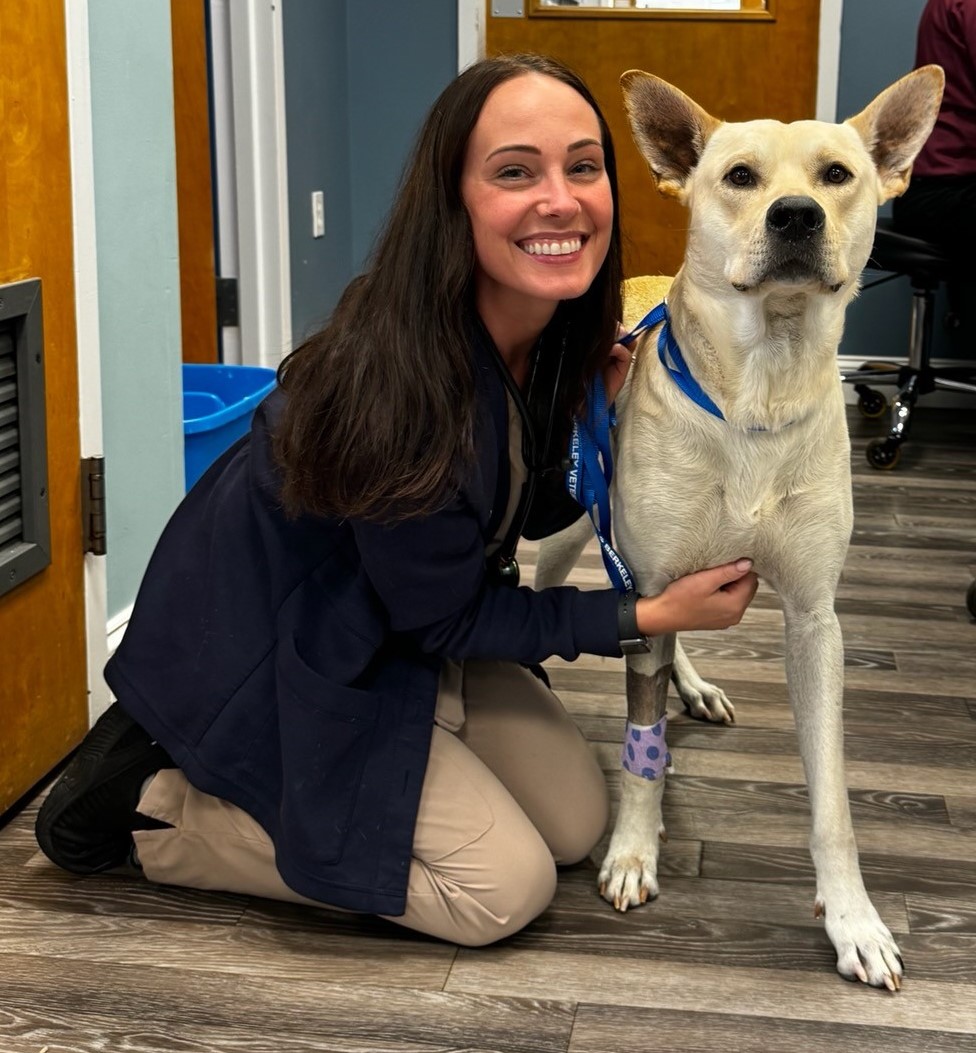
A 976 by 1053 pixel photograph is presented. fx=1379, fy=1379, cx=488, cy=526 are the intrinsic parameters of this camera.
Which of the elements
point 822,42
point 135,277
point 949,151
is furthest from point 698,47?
point 135,277

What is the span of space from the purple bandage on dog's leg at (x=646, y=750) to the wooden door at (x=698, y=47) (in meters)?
3.38

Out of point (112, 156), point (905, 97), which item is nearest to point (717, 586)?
point (905, 97)

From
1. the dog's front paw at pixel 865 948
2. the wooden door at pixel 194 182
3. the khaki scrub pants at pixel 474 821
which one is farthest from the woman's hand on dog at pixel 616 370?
the wooden door at pixel 194 182

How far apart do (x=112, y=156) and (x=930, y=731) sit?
170 cm

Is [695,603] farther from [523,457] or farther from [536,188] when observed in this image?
[536,188]

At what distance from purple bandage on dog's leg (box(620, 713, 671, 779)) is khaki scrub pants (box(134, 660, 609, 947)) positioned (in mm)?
118

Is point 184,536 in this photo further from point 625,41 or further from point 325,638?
point 625,41

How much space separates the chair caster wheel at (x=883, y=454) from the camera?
423 centimetres

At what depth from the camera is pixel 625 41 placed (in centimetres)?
496

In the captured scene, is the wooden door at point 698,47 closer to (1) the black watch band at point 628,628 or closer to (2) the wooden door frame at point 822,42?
(2) the wooden door frame at point 822,42

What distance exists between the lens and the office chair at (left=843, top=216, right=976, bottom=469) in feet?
13.9

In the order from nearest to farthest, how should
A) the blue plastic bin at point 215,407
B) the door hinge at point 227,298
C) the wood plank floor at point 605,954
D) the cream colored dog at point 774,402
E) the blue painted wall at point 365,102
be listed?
the wood plank floor at point 605,954 → the cream colored dog at point 774,402 → the blue plastic bin at point 215,407 → the door hinge at point 227,298 → the blue painted wall at point 365,102

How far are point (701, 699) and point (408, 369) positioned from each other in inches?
41.6

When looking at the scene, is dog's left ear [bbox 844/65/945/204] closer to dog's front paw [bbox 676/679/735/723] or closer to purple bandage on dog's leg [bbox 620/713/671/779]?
purple bandage on dog's leg [bbox 620/713/671/779]
